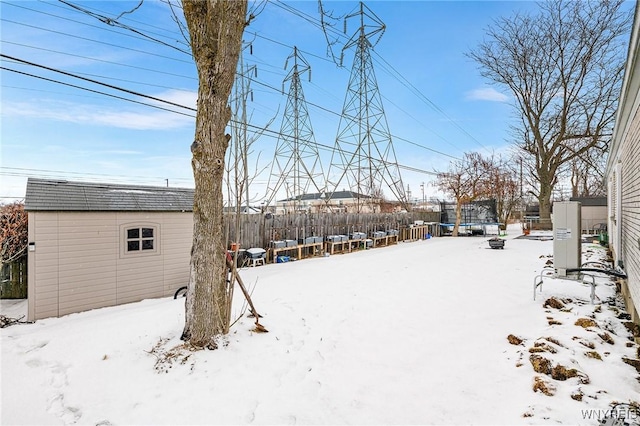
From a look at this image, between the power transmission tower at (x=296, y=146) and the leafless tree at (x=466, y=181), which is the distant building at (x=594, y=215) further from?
the power transmission tower at (x=296, y=146)

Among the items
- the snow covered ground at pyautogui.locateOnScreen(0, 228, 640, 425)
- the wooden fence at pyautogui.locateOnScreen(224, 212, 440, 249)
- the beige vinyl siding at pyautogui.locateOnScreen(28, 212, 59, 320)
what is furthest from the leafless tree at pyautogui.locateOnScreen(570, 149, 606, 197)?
the beige vinyl siding at pyautogui.locateOnScreen(28, 212, 59, 320)

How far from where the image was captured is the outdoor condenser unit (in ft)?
18.7

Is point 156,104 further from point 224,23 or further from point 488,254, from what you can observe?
point 488,254

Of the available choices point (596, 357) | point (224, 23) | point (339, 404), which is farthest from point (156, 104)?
point (596, 357)

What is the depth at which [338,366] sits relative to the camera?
10.5ft

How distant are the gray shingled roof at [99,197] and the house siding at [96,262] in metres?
0.12

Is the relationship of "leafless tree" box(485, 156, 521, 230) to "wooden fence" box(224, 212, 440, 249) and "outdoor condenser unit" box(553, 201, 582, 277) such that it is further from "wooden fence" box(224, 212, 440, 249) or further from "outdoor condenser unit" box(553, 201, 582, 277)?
"outdoor condenser unit" box(553, 201, 582, 277)

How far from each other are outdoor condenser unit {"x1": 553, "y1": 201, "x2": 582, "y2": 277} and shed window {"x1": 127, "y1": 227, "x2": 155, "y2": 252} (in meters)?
7.83

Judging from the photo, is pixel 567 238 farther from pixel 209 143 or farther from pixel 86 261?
pixel 86 261

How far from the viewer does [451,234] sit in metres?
19.3

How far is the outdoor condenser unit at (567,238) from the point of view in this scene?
5691 millimetres

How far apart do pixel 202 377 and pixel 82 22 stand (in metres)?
7.46

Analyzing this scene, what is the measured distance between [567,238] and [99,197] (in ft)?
28.5

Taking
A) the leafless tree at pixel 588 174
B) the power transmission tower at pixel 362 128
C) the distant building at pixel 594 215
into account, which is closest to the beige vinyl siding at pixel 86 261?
the power transmission tower at pixel 362 128
